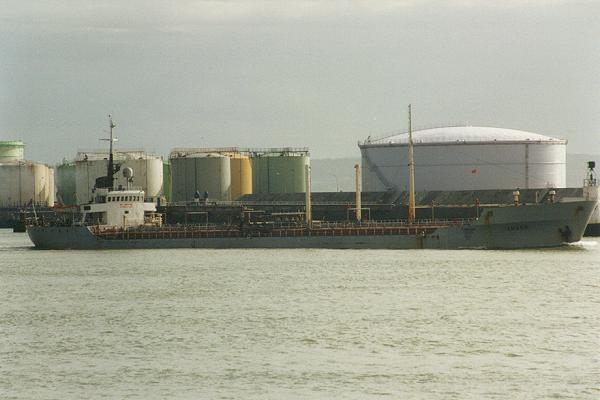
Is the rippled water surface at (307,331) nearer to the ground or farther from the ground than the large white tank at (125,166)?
nearer to the ground

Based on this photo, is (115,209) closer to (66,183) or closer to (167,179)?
(167,179)

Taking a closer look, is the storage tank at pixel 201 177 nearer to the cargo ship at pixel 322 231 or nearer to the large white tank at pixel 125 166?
the large white tank at pixel 125 166

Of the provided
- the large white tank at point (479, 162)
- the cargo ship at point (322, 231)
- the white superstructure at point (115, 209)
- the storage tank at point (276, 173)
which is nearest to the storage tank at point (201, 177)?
the storage tank at point (276, 173)

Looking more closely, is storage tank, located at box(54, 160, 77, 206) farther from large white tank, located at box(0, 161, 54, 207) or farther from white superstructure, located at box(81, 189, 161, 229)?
white superstructure, located at box(81, 189, 161, 229)

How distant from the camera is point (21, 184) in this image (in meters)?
157

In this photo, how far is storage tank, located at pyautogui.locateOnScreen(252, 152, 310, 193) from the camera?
134 m

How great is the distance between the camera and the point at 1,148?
168000 millimetres

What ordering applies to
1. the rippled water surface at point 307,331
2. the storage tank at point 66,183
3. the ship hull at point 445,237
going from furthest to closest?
the storage tank at point 66,183 → the ship hull at point 445,237 → the rippled water surface at point 307,331

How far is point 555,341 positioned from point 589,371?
488 cm

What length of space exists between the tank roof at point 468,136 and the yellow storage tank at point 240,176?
16484 millimetres

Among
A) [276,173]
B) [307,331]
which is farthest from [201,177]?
[307,331]

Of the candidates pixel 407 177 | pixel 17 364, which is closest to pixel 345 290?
pixel 17 364

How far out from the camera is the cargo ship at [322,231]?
77.4 metres

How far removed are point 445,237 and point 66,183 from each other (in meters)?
82.4
